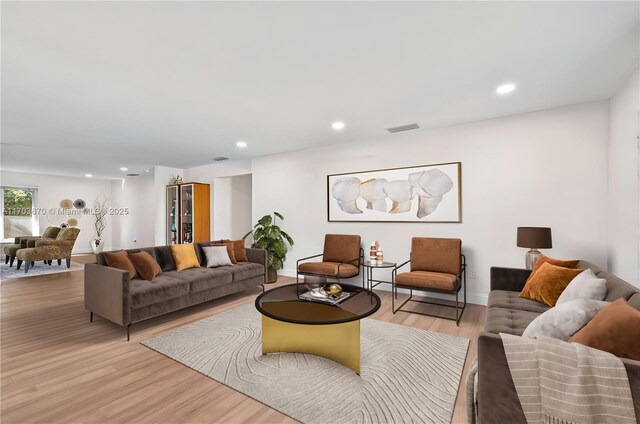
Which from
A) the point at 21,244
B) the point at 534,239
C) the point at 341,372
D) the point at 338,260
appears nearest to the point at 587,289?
the point at 534,239

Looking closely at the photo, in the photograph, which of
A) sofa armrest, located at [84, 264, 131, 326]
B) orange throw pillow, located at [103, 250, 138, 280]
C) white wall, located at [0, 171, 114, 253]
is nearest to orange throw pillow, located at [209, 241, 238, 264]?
orange throw pillow, located at [103, 250, 138, 280]

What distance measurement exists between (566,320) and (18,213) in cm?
1184

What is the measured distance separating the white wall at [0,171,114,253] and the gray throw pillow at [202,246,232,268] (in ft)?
25.1

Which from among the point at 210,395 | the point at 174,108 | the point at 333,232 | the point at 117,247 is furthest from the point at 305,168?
the point at 117,247

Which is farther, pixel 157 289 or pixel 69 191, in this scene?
pixel 69 191

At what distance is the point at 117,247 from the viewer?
9.70m

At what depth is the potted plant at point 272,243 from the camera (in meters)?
5.30

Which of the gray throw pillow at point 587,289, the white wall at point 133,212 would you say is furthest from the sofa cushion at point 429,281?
the white wall at point 133,212

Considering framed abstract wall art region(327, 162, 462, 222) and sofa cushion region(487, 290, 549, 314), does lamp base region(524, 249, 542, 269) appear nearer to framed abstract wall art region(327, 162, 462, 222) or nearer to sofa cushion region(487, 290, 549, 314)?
sofa cushion region(487, 290, 549, 314)

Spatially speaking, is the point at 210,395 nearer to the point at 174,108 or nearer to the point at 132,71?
the point at 132,71

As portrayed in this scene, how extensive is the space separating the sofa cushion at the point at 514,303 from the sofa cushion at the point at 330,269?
76.4 inches

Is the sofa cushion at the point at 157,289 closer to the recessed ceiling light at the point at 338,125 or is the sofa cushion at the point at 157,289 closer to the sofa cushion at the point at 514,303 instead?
the recessed ceiling light at the point at 338,125

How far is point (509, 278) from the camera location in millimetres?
2996

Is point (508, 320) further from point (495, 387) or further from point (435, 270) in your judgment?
point (435, 270)
